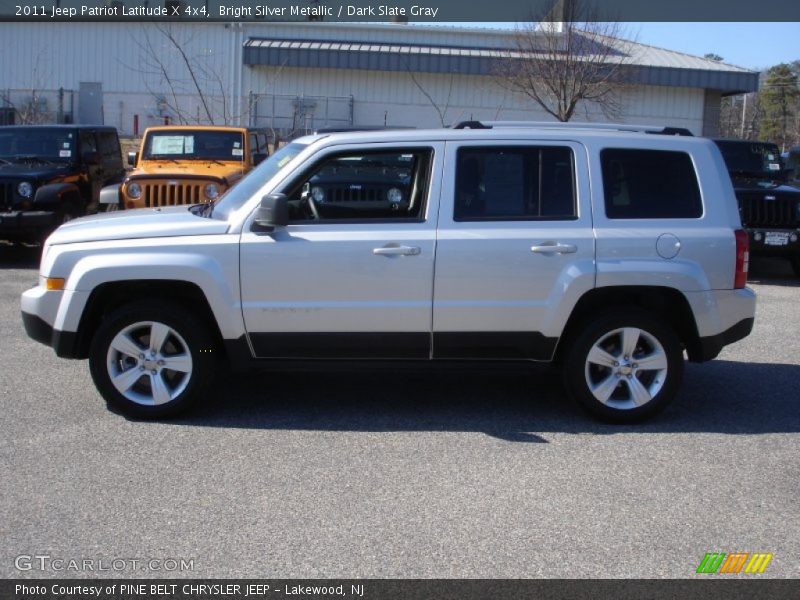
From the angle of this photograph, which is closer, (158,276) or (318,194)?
(158,276)

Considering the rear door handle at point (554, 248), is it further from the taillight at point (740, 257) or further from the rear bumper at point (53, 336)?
the rear bumper at point (53, 336)

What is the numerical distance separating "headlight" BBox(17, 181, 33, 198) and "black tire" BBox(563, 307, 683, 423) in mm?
9376

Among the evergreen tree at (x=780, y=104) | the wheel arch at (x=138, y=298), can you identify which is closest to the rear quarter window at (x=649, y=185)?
the wheel arch at (x=138, y=298)

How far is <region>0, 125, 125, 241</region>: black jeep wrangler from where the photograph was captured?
12.7 metres

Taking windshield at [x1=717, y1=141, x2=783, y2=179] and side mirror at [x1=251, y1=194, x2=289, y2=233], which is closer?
side mirror at [x1=251, y1=194, x2=289, y2=233]

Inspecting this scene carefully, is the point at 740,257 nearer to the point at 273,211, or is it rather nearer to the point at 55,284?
the point at 273,211

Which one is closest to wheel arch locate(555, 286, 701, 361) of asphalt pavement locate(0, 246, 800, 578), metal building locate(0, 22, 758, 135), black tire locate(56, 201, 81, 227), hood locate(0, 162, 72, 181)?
asphalt pavement locate(0, 246, 800, 578)

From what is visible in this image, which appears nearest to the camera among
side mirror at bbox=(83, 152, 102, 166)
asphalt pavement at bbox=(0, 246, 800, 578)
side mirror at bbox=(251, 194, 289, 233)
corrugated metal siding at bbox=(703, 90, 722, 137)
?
asphalt pavement at bbox=(0, 246, 800, 578)

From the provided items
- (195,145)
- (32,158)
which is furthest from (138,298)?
(32,158)

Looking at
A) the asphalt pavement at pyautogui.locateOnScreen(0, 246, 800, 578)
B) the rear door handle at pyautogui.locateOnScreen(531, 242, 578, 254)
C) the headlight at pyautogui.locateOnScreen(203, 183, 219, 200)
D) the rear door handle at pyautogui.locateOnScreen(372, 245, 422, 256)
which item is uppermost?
the headlight at pyautogui.locateOnScreen(203, 183, 219, 200)

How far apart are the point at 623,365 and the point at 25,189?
31.9 ft

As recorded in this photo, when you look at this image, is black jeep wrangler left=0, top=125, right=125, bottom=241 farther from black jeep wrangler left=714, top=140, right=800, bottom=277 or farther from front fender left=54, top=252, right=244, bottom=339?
black jeep wrangler left=714, top=140, right=800, bottom=277

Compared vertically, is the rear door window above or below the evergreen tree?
below

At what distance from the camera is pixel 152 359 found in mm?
5957
